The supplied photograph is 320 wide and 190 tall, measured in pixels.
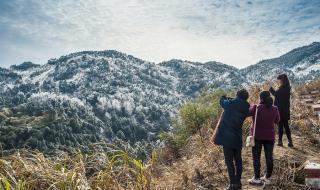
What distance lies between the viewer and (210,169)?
929cm

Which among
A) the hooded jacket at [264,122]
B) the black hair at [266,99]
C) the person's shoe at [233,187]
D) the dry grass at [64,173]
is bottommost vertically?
the person's shoe at [233,187]

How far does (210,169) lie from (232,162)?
5.88 feet

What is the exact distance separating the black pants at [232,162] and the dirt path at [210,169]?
408 millimetres

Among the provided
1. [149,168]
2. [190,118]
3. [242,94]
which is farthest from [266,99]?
[190,118]

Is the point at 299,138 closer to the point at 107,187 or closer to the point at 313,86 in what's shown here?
the point at 107,187

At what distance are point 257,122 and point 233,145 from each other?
80 cm

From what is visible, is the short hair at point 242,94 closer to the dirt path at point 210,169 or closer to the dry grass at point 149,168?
the dry grass at point 149,168

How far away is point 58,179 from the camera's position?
14.2 feet

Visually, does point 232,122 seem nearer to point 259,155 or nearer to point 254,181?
point 259,155

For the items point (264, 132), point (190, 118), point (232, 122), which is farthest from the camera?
point (190, 118)

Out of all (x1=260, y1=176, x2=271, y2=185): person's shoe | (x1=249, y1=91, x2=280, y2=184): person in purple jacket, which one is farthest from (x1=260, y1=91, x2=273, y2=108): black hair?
(x1=260, y1=176, x2=271, y2=185): person's shoe

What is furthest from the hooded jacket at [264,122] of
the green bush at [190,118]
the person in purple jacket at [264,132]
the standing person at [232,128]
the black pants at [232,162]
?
the green bush at [190,118]

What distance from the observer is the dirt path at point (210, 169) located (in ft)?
27.1

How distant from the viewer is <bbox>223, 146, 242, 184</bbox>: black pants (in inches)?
297
